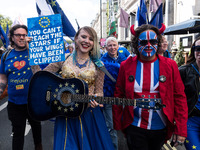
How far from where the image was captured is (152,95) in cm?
206

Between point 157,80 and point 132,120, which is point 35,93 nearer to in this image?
point 132,120

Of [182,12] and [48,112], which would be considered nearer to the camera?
[48,112]

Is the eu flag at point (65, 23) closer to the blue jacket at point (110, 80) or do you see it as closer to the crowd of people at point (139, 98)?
the crowd of people at point (139, 98)

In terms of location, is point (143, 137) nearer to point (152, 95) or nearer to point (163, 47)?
point (152, 95)

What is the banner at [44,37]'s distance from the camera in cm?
253

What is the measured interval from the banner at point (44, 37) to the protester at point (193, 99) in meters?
1.62

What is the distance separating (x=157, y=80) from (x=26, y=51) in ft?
6.55

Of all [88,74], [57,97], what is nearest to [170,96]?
[88,74]

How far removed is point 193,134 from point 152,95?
719 millimetres

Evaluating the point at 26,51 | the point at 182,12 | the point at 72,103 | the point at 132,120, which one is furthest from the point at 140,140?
the point at 182,12

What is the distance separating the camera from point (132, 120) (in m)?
2.13

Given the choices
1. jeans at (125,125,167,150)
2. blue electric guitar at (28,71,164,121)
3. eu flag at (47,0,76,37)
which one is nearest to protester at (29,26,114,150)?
blue electric guitar at (28,71,164,121)

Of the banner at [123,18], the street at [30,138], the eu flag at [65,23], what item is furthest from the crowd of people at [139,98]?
the banner at [123,18]

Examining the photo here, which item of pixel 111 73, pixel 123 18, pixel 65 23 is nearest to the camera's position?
pixel 65 23
